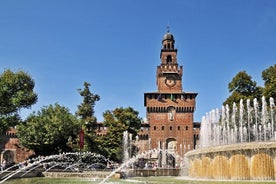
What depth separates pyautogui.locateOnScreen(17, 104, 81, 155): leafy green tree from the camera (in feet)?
119

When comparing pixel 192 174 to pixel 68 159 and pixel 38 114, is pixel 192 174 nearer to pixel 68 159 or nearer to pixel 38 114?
pixel 68 159

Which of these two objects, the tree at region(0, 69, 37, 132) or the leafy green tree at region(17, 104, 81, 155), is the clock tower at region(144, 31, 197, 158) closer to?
the leafy green tree at region(17, 104, 81, 155)

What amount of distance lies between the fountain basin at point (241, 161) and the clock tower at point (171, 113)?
1409 inches

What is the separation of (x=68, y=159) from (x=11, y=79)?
967 centimetres

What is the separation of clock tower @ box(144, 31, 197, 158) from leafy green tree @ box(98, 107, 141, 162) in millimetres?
4430

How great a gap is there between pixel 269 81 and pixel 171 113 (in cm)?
1980

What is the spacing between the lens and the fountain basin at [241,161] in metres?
10.6

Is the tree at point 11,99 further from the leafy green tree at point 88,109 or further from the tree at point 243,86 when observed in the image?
the tree at point 243,86

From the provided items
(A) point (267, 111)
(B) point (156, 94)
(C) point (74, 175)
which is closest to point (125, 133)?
(B) point (156, 94)

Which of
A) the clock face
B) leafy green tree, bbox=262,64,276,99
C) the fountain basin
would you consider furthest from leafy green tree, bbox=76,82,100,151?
the fountain basin

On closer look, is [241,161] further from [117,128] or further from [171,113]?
[171,113]

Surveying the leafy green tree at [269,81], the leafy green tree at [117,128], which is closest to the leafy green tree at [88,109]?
the leafy green tree at [117,128]

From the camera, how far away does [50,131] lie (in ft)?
118

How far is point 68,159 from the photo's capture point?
36.8m
